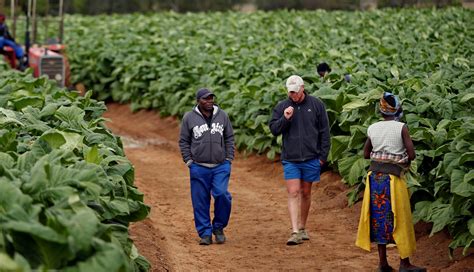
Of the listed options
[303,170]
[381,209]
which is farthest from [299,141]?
[381,209]

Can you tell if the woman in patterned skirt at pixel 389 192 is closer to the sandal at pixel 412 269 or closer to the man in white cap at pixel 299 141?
the sandal at pixel 412 269

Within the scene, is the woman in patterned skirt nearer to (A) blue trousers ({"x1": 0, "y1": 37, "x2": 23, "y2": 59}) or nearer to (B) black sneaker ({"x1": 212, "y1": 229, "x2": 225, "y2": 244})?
(B) black sneaker ({"x1": 212, "y1": 229, "x2": 225, "y2": 244})

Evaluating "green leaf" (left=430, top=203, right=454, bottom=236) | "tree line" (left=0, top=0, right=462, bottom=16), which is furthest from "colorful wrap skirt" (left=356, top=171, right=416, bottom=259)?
"tree line" (left=0, top=0, right=462, bottom=16)

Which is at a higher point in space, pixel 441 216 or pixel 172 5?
pixel 441 216

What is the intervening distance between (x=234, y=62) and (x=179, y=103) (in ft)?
4.26

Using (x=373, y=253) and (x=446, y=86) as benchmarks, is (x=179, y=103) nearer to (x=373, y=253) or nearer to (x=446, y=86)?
(x=446, y=86)

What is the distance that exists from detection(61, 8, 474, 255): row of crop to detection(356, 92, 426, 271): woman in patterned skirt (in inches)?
19.0

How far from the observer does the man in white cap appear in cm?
1120

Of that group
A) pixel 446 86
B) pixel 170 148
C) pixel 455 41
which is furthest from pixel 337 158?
pixel 455 41

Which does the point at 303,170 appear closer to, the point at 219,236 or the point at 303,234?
the point at 303,234

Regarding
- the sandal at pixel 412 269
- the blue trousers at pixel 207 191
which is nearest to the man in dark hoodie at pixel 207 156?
the blue trousers at pixel 207 191

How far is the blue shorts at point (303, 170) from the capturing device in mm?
11250

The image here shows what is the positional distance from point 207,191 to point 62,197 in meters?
4.58

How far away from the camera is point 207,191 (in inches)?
450
